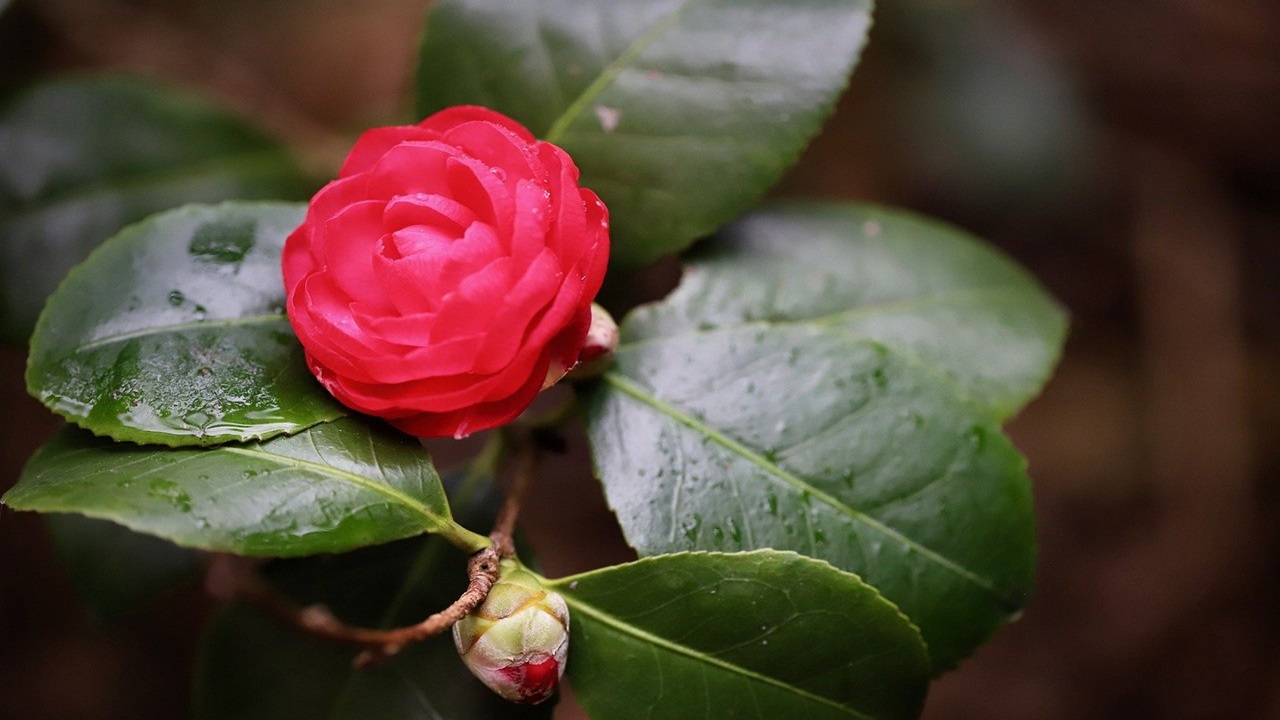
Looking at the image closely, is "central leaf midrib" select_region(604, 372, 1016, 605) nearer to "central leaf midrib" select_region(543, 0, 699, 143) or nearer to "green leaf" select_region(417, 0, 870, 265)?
"green leaf" select_region(417, 0, 870, 265)

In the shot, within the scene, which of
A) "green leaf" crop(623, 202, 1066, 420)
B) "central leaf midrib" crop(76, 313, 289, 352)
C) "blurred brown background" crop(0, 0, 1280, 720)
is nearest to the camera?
"central leaf midrib" crop(76, 313, 289, 352)

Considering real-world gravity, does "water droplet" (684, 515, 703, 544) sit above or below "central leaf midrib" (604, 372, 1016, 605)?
below

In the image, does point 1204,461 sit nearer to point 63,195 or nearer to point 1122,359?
point 1122,359

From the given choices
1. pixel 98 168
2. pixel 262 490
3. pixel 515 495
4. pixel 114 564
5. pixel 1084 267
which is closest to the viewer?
pixel 262 490

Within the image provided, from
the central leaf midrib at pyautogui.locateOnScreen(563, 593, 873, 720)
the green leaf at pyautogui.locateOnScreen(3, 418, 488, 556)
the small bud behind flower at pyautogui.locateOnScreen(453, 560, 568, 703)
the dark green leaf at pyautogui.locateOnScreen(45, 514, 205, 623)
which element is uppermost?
the green leaf at pyautogui.locateOnScreen(3, 418, 488, 556)

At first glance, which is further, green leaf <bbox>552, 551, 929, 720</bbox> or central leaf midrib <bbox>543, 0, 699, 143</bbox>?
central leaf midrib <bbox>543, 0, 699, 143</bbox>

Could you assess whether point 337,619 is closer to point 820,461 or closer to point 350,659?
point 350,659

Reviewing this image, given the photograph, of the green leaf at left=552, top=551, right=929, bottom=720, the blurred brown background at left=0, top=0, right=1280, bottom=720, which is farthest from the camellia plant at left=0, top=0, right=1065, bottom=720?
the blurred brown background at left=0, top=0, right=1280, bottom=720

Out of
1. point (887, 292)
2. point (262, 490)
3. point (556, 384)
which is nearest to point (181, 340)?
point (262, 490)
